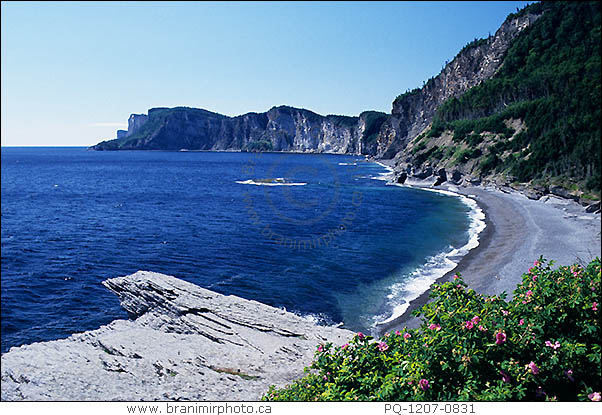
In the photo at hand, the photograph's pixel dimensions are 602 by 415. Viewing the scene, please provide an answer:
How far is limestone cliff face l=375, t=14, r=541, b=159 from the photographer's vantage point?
414ft

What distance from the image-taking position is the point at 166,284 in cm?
1792

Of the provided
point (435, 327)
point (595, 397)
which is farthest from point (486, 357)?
point (595, 397)

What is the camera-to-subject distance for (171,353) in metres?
13.2

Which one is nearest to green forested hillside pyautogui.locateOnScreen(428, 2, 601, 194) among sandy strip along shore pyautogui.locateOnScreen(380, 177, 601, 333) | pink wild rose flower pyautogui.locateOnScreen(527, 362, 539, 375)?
sandy strip along shore pyautogui.locateOnScreen(380, 177, 601, 333)

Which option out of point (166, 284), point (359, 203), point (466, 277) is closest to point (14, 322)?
point (166, 284)

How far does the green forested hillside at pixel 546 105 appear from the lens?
63688 mm

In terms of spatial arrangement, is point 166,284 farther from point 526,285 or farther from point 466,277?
point 466,277

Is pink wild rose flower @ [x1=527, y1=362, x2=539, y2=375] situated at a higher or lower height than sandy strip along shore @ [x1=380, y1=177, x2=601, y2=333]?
higher

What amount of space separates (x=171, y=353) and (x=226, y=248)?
2366cm

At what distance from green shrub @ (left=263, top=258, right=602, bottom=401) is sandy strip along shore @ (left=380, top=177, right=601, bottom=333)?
45.3 feet

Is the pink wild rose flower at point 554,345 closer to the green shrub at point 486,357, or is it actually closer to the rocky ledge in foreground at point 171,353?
the green shrub at point 486,357

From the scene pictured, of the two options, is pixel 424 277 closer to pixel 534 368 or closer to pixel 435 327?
pixel 435 327

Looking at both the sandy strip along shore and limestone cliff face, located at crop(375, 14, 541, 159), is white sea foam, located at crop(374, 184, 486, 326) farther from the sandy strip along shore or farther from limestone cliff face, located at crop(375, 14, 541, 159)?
limestone cliff face, located at crop(375, 14, 541, 159)

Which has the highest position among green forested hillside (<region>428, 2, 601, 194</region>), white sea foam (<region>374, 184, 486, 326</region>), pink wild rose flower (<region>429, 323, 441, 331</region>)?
green forested hillside (<region>428, 2, 601, 194</region>)
